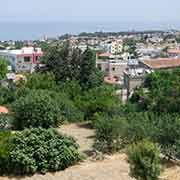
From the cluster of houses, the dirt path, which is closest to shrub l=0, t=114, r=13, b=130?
the dirt path

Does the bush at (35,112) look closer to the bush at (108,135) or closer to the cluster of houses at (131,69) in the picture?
the bush at (108,135)

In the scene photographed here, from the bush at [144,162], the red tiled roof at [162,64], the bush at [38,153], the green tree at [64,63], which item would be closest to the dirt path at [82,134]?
the bush at [38,153]

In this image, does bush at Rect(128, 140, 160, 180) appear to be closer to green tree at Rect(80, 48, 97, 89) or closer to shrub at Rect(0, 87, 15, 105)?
shrub at Rect(0, 87, 15, 105)

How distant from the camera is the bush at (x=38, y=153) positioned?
49.0ft

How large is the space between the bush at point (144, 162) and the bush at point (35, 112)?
939 centimetres

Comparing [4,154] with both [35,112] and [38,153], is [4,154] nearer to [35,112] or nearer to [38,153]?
[38,153]

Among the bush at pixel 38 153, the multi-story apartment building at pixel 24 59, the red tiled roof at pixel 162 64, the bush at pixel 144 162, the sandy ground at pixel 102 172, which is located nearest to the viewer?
the bush at pixel 144 162

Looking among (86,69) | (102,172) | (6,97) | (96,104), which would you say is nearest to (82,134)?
(96,104)

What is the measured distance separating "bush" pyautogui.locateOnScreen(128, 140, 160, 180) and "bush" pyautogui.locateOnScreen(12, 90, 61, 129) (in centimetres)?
939

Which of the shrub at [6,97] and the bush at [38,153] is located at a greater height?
the bush at [38,153]

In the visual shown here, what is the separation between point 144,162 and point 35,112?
995 centimetres

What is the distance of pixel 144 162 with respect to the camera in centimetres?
1162

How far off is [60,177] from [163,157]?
3.79m

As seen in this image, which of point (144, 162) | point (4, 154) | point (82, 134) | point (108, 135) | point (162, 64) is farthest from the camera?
point (162, 64)
